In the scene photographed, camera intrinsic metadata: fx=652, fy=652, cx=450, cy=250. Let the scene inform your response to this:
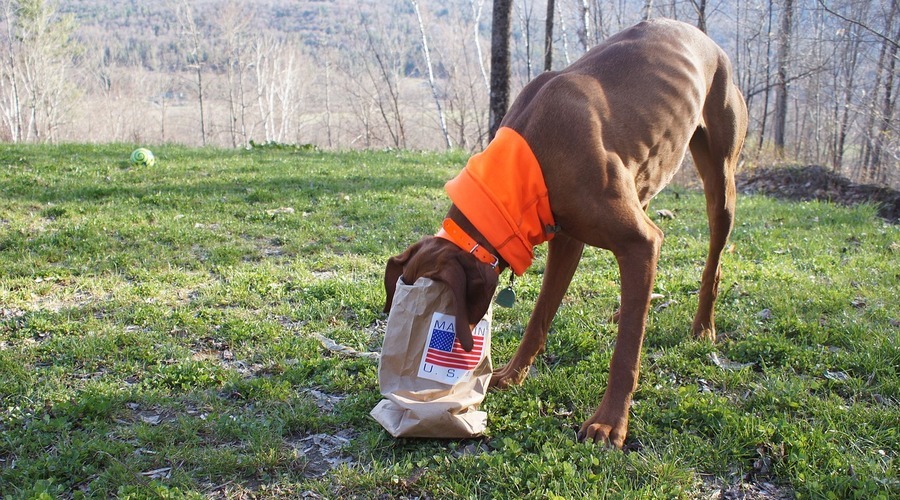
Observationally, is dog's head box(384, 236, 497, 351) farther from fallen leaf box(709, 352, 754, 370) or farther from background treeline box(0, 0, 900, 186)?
background treeline box(0, 0, 900, 186)

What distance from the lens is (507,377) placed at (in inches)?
138

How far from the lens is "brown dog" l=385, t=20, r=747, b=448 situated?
2.88 m

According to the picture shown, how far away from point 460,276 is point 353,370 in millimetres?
1279

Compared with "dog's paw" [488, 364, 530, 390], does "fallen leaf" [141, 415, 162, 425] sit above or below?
below

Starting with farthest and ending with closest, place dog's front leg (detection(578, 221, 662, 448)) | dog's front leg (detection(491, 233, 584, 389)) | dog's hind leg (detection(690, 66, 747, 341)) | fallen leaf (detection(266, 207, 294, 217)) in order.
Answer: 1. fallen leaf (detection(266, 207, 294, 217))
2. dog's hind leg (detection(690, 66, 747, 341))
3. dog's front leg (detection(491, 233, 584, 389))
4. dog's front leg (detection(578, 221, 662, 448))

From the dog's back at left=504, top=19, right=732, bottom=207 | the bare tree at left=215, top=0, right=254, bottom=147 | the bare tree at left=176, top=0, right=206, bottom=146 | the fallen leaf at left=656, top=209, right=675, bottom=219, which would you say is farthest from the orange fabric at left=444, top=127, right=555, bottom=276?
the bare tree at left=215, top=0, right=254, bottom=147

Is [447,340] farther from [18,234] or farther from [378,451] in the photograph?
[18,234]

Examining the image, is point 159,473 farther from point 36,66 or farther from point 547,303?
point 36,66

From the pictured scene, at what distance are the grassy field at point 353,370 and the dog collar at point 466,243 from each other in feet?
2.65

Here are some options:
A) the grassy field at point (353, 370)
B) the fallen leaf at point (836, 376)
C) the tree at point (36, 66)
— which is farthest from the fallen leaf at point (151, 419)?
the tree at point (36, 66)

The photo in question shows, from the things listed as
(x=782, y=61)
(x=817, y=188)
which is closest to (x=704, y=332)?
(x=817, y=188)

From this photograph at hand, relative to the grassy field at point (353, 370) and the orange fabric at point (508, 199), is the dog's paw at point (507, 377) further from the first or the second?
the orange fabric at point (508, 199)

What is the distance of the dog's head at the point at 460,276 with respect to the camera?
2742 mm

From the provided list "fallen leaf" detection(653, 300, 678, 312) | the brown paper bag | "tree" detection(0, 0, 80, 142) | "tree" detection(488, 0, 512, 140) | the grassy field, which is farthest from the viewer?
"tree" detection(0, 0, 80, 142)
